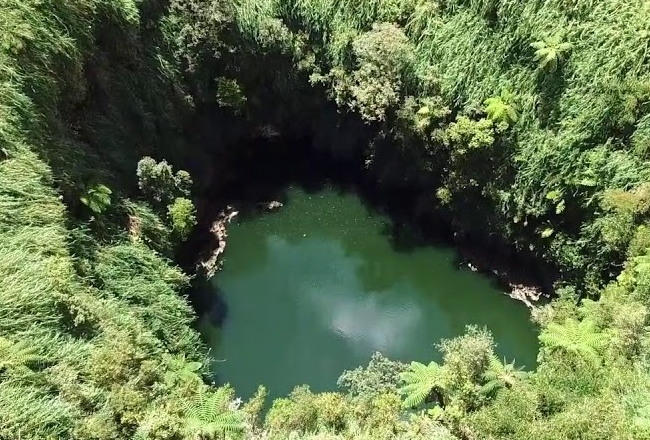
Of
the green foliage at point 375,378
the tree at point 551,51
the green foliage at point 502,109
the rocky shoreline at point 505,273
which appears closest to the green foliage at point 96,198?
the green foliage at point 375,378

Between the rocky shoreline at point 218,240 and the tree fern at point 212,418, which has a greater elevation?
the tree fern at point 212,418

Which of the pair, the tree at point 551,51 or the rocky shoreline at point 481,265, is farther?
the rocky shoreline at point 481,265

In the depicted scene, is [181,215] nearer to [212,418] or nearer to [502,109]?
[212,418]

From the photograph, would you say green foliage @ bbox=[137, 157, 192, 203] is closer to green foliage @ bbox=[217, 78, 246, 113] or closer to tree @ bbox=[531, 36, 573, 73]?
green foliage @ bbox=[217, 78, 246, 113]

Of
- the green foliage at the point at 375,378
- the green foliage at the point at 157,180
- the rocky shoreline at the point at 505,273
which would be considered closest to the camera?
the green foliage at the point at 375,378

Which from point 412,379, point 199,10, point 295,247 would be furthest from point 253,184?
point 412,379

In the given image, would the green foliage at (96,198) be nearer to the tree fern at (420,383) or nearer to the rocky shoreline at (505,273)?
the tree fern at (420,383)

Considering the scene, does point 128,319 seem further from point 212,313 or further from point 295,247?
point 295,247
